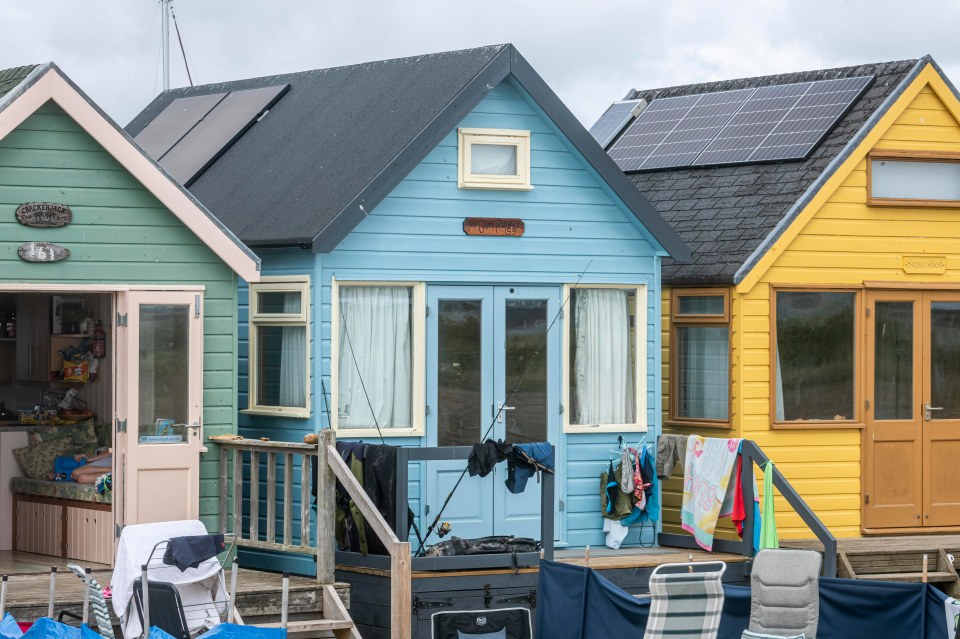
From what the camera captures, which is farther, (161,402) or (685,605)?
(161,402)

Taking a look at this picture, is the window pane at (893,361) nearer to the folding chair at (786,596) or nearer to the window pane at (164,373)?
the folding chair at (786,596)

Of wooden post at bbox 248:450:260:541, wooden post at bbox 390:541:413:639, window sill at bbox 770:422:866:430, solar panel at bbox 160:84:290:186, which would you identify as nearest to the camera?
wooden post at bbox 390:541:413:639

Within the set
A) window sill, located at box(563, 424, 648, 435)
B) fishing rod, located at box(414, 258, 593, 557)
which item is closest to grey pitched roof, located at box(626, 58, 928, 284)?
fishing rod, located at box(414, 258, 593, 557)

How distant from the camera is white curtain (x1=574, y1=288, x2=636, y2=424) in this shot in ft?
49.4

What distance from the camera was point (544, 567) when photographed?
1269 centimetres

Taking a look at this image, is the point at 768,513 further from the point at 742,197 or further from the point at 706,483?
the point at 742,197

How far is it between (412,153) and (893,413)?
5508 millimetres

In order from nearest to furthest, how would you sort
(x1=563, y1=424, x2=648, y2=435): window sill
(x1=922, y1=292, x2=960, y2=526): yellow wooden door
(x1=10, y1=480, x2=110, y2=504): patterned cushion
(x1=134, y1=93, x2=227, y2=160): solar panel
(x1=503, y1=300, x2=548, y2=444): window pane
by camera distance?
1. (x1=10, y1=480, x2=110, y2=504): patterned cushion
2. (x1=503, y1=300, x2=548, y2=444): window pane
3. (x1=563, y1=424, x2=648, y2=435): window sill
4. (x1=922, y1=292, x2=960, y2=526): yellow wooden door
5. (x1=134, y1=93, x2=227, y2=160): solar panel

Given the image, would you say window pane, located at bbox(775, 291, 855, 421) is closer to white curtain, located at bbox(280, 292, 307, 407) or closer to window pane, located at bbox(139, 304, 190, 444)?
white curtain, located at bbox(280, 292, 307, 407)

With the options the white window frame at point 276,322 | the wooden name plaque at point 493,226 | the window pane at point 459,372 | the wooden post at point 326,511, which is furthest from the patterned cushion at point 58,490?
the wooden name plaque at point 493,226

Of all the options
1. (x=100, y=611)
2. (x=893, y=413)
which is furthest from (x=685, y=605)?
(x=893, y=413)

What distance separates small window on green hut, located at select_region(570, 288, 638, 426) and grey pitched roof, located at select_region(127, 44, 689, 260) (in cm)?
75

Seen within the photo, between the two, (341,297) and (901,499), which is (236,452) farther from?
(901,499)

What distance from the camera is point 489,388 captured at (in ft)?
47.9
